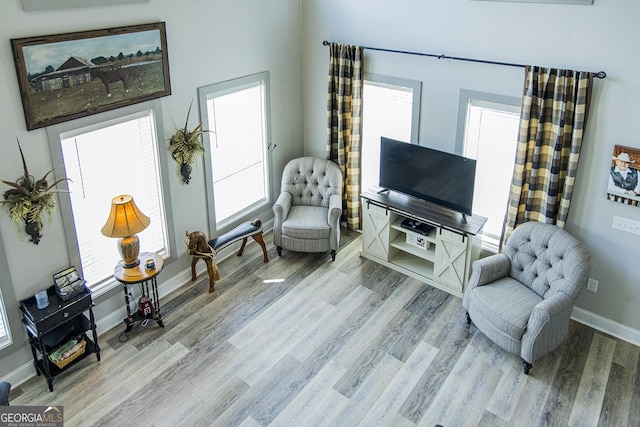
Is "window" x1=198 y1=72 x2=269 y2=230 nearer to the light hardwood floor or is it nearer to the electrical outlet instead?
the light hardwood floor

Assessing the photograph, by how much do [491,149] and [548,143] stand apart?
0.61 m

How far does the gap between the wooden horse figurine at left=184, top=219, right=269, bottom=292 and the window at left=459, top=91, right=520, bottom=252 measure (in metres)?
2.30

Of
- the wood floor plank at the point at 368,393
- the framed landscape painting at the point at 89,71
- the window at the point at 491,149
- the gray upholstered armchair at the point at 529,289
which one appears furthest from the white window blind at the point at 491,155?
the framed landscape painting at the point at 89,71

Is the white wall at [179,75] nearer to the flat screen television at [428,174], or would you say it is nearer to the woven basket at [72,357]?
the woven basket at [72,357]

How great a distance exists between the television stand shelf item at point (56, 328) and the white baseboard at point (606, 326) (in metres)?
4.32

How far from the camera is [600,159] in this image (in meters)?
4.54

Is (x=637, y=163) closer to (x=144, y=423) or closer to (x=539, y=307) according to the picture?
(x=539, y=307)

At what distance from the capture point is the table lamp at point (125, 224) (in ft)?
14.7

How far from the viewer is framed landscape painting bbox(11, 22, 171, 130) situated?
3902 mm

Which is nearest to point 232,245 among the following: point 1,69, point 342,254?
point 342,254

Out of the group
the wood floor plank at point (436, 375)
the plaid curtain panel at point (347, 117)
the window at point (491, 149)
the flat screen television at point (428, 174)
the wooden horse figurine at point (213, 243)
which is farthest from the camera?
the plaid curtain panel at point (347, 117)

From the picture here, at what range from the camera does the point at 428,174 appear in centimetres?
543

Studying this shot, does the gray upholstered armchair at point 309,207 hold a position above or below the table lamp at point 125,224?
below

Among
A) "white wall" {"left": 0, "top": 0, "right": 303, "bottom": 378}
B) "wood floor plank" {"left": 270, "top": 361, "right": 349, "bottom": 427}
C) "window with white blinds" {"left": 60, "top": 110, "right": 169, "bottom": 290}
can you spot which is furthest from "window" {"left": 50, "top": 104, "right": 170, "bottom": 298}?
"wood floor plank" {"left": 270, "top": 361, "right": 349, "bottom": 427}
